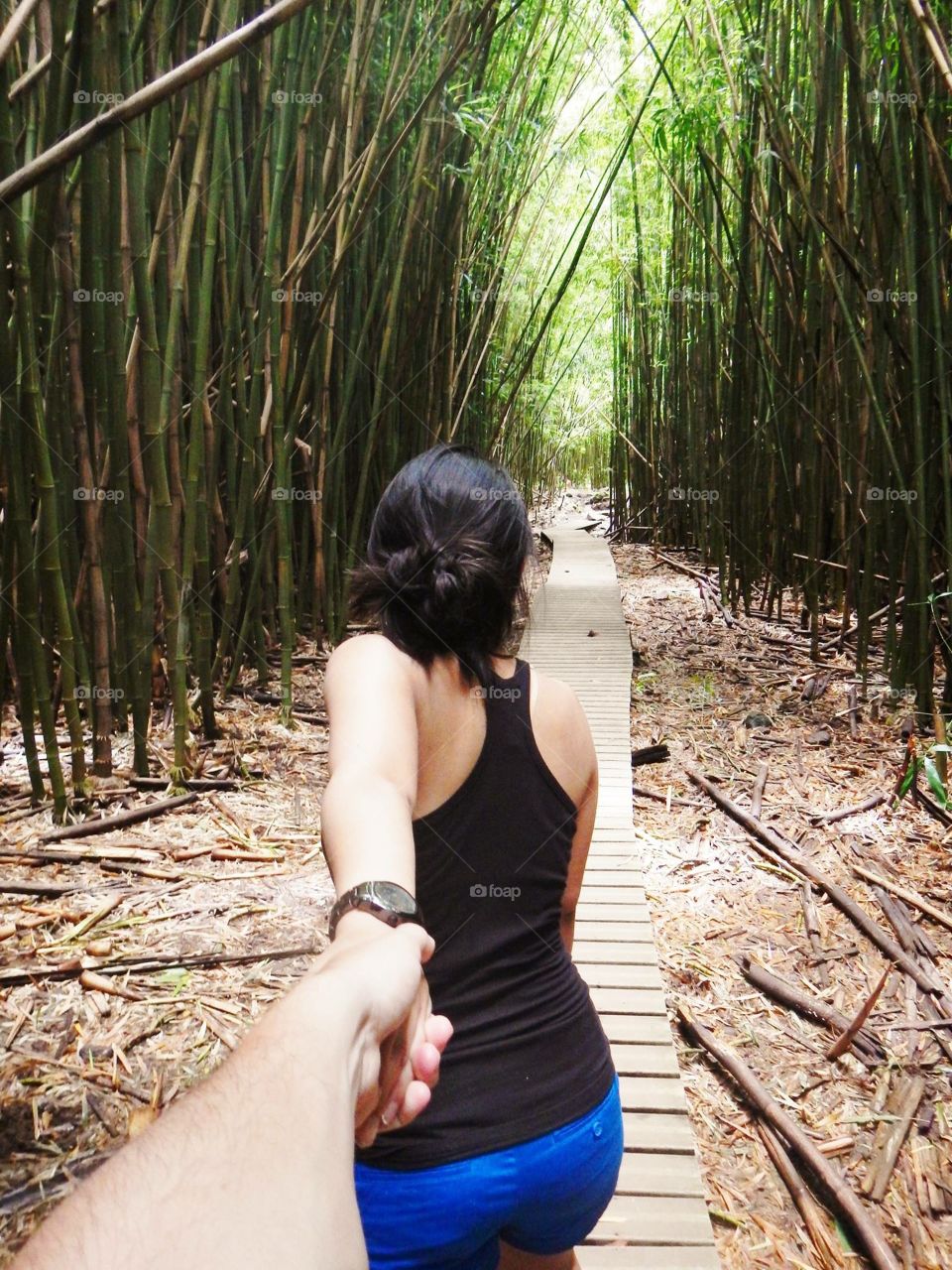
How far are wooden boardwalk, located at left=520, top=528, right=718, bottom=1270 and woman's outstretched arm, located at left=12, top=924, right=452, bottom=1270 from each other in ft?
2.82

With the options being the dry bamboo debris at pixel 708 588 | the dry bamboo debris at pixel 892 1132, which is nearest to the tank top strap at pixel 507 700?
the dry bamboo debris at pixel 892 1132

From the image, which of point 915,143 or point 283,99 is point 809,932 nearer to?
point 915,143

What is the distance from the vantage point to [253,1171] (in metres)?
0.34

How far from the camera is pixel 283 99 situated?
2467 mm

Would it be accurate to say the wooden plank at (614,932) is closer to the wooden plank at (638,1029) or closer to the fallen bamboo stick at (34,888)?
the wooden plank at (638,1029)

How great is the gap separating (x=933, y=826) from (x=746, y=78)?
9.60 ft

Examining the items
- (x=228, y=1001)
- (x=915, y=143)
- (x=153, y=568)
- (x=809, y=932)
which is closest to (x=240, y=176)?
(x=153, y=568)

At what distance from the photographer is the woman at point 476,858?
0.73 m

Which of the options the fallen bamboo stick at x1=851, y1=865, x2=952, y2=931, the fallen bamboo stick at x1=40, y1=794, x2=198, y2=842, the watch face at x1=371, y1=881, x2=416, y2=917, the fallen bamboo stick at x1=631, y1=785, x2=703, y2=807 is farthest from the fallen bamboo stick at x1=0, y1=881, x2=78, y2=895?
the fallen bamboo stick at x1=851, y1=865, x2=952, y2=931
